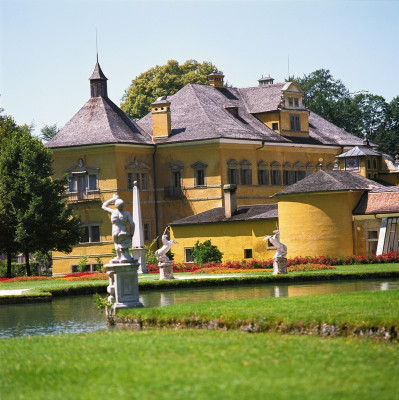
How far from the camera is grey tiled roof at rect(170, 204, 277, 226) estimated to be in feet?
165

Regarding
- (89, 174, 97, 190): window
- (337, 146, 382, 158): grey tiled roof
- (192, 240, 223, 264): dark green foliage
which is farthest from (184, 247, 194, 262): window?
(337, 146, 382, 158): grey tiled roof

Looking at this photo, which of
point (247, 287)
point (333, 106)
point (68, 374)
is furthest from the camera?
point (333, 106)

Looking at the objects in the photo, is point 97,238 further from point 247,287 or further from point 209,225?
point 247,287

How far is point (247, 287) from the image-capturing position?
32.5m

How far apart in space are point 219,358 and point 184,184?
159 ft

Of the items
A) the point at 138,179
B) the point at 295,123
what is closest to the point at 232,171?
the point at 138,179

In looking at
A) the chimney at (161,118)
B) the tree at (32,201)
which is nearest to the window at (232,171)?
the chimney at (161,118)

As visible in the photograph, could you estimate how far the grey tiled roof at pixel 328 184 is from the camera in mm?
46469

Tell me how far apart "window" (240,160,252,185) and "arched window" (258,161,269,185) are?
1.48 meters

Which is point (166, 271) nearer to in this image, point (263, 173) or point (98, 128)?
point (98, 128)

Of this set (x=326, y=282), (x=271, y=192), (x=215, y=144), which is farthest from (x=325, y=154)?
(x=326, y=282)

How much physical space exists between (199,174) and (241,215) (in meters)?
9.79

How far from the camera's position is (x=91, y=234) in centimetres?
5944

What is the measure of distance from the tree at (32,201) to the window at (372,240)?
666 inches
